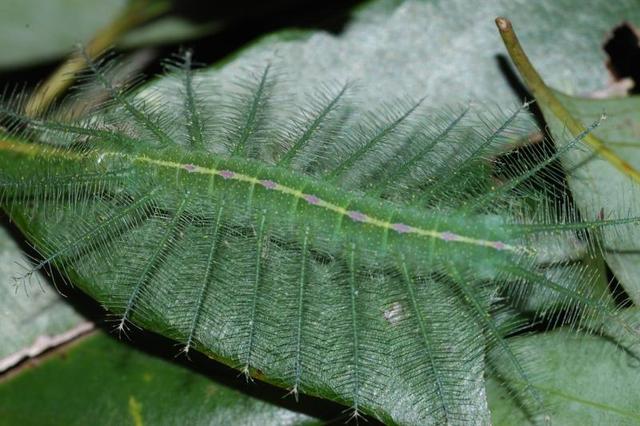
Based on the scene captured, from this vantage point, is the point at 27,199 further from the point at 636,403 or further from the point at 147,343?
the point at 636,403

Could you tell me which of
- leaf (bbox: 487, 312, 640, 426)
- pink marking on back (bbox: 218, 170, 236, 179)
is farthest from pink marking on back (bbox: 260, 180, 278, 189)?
leaf (bbox: 487, 312, 640, 426)

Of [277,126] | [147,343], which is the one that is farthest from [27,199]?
[277,126]

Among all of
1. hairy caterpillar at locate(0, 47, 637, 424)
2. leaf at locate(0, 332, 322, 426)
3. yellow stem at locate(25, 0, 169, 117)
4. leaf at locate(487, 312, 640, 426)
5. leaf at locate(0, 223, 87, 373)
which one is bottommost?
leaf at locate(0, 332, 322, 426)

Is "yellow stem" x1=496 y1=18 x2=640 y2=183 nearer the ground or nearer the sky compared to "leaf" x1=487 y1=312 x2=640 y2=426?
nearer the sky

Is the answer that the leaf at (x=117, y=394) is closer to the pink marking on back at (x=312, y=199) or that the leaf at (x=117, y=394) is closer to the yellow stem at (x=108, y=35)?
the pink marking on back at (x=312, y=199)

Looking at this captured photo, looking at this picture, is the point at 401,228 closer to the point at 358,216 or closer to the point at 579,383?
the point at 358,216

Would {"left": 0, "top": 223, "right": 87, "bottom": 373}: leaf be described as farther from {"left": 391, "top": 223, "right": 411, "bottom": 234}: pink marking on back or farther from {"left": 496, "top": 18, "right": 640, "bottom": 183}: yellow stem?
{"left": 496, "top": 18, "right": 640, "bottom": 183}: yellow stem
